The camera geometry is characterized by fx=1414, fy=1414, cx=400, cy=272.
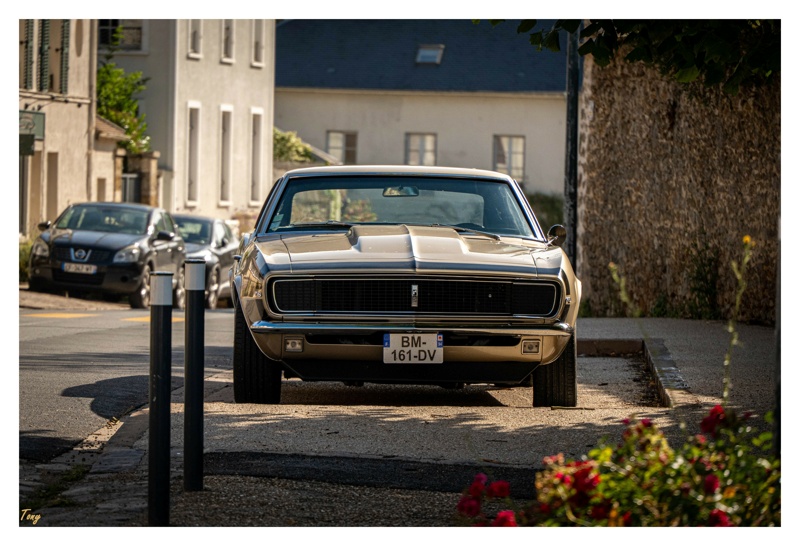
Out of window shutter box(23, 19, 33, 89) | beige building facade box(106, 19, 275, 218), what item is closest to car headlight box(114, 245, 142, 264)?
window shutter box(23, 19, 33, 89)

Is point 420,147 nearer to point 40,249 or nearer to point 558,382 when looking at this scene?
point 40,249

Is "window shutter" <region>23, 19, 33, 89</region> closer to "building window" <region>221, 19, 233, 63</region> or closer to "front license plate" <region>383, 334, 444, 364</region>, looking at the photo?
"building window" <region>221, 19, 233, 63</region>

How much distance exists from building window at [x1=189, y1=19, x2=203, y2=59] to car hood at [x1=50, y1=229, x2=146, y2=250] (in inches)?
753

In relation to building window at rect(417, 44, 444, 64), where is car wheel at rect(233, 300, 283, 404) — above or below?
below

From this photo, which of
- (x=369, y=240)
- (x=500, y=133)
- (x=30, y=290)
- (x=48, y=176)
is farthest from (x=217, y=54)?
(x=369, y=240)

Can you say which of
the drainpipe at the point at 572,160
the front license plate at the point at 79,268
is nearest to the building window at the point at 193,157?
the front license plate at the point at 79,268

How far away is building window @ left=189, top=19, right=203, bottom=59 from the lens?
132 ft

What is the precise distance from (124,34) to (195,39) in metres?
2.02

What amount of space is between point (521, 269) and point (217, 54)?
3497cm

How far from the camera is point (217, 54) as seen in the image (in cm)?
4200

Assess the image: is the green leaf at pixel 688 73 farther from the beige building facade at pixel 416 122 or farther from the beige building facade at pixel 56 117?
the beige building facade at pixel 416 122

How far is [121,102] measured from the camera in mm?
38250

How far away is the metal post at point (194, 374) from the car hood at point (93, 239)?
16.2m

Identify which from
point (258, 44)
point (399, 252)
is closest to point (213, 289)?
point (399, 252)
